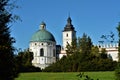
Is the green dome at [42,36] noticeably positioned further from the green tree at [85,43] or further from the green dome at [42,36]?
the green tree at [85,43]

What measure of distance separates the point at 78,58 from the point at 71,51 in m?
21.5

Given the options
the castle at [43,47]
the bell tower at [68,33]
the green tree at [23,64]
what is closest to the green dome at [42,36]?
the castle at [43,47]

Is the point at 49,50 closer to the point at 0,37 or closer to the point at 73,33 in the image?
the point at 73,33

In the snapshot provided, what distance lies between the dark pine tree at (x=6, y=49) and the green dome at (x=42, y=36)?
110464 millimetres

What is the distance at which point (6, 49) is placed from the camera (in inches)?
597

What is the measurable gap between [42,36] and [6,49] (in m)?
111

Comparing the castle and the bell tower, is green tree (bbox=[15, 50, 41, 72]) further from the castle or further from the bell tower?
the bell tower

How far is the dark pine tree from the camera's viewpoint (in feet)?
49.3

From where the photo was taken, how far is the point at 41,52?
5030 inches

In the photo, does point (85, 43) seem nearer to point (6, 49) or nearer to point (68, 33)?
point (68, 33)

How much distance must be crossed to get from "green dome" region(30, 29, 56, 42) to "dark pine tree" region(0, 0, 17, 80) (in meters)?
110

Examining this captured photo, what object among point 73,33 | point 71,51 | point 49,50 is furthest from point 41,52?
point 71,51

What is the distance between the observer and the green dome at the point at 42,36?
126m

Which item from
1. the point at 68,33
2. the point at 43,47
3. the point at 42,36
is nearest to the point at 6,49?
the point at 42,36
